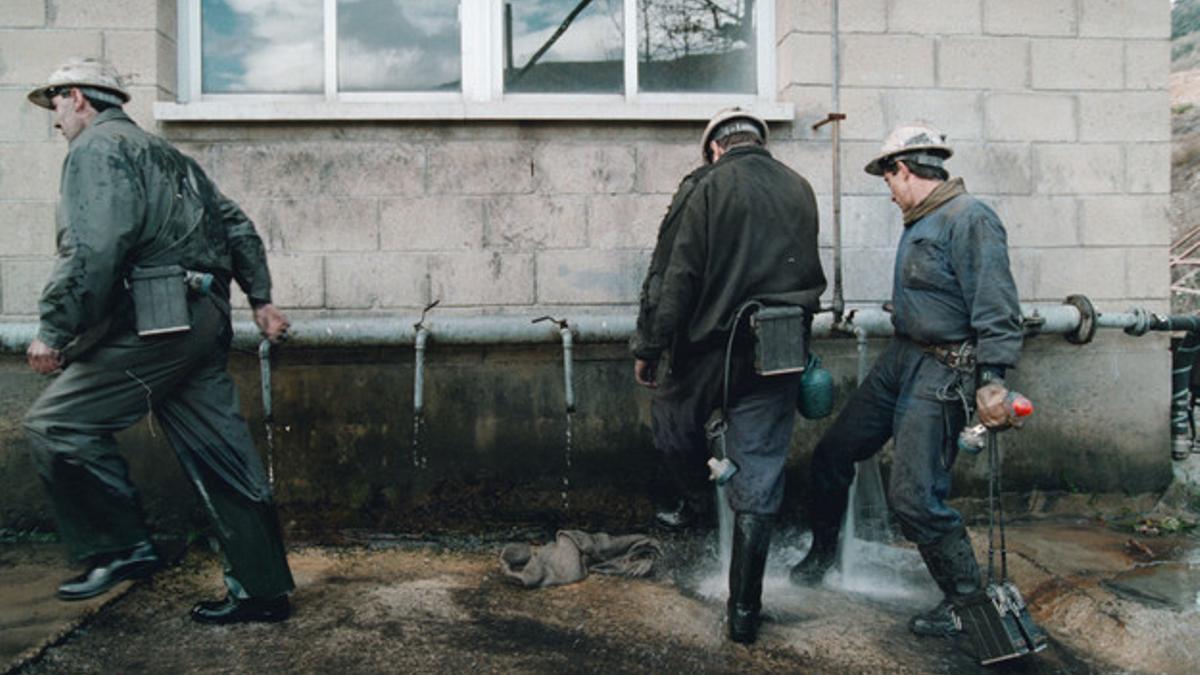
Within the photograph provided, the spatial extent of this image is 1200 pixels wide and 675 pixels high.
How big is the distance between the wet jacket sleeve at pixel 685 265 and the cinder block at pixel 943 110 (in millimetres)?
2013

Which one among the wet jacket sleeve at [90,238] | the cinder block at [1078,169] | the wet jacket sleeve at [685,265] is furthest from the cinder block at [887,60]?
the wet jacket sleeve at [90,238]

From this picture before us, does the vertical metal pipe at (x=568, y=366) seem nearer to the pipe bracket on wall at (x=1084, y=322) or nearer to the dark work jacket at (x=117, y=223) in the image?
the dark work jacket at (x=117, y=223)

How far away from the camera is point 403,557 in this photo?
4594 millimetres

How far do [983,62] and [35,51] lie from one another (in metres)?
4.97

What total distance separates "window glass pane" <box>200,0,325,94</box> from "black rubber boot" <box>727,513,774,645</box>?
329 cm

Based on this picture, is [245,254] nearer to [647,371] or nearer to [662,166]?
[647,371]

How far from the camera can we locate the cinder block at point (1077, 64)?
504 centimetres

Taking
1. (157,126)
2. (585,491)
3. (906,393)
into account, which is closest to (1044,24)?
(906,393)

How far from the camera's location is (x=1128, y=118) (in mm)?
5086

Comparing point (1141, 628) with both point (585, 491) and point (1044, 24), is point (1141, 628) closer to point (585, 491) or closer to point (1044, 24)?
point (585, 491)

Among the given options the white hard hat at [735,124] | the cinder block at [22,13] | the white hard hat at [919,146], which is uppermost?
the cinder block at [22,13]

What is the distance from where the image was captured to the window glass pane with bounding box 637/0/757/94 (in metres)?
5.08

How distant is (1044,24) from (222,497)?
481cm

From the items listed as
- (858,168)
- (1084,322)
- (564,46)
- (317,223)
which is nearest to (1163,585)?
(1084,322)
